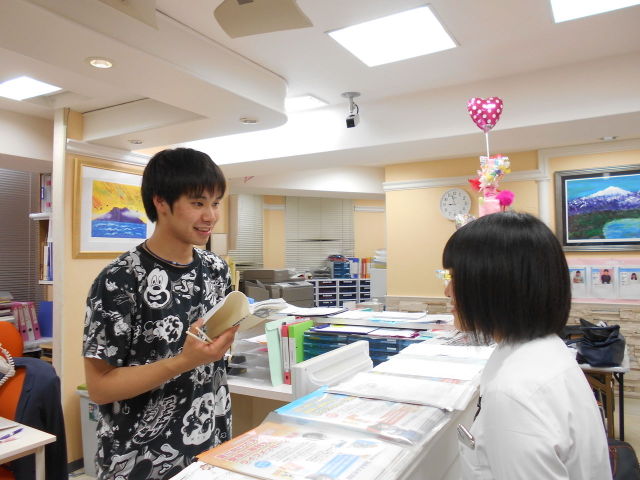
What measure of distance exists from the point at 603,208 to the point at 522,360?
173 inches

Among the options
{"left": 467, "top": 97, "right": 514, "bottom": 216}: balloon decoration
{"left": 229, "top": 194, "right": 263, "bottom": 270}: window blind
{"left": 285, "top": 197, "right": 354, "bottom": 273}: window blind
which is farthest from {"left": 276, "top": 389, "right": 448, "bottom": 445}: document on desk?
{"left": 285, "top": 197, "right": 354, "bottom": 273}: window blind

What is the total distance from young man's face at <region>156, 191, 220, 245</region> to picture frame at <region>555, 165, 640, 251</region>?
4249 mm

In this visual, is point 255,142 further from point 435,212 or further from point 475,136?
point 435,212

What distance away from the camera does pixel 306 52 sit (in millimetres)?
2572

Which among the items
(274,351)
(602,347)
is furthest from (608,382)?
(274,351)

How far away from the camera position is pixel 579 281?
4559 millimetres

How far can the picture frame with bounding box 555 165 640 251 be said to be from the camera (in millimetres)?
4367

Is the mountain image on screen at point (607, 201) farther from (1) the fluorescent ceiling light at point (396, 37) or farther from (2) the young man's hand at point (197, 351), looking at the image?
(2) the young man's hand at point (197, 351)

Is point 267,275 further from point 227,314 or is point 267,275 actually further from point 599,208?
point 227,314

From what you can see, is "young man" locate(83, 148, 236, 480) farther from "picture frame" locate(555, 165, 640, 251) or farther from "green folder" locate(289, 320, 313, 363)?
"picture frame" locate(555, 165, 640, 251)

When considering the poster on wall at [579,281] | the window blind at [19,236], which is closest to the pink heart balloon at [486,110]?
the poster on wall at [579,281]

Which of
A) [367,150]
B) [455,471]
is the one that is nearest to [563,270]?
[455,471]

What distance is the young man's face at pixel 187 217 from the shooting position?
125 cm

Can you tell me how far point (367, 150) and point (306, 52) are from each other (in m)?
1.15
